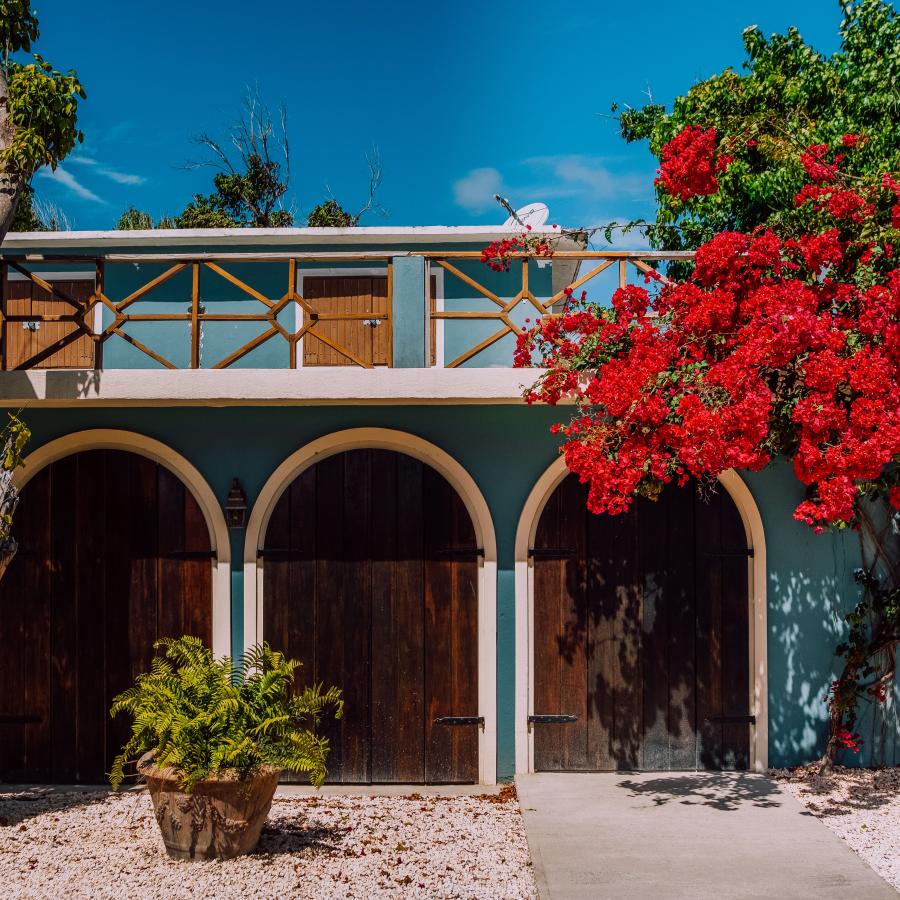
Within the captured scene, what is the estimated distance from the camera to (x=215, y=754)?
4887 millimetres

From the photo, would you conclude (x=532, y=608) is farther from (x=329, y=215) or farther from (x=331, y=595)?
(x=329, y=215)

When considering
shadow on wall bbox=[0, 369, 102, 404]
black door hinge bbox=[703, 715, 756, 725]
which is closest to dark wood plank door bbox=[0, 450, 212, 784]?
shadow on wall bbox=[0, 369, 102, 404]

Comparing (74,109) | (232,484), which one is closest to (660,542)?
(232,484)

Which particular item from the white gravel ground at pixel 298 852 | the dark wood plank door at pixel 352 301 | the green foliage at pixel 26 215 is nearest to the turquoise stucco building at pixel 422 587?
the white gravel ground at pixel 298 852

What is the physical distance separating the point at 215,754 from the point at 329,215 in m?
17.4

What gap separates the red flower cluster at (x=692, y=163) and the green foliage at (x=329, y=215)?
14941 mm

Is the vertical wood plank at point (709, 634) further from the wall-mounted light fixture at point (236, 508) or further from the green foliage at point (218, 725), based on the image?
the wall-mounted light fixture at point (236, 508)

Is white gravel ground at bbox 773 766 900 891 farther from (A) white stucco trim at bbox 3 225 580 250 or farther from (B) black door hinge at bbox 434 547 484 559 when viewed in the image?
(A) white stucco trim at bbox 3 225 580 250

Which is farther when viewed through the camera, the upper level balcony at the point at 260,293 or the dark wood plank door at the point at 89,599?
the upper level balcony at the point at 260,293

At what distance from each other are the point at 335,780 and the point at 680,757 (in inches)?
103

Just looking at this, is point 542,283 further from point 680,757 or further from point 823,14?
point 680,757

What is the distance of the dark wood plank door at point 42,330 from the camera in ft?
34.0

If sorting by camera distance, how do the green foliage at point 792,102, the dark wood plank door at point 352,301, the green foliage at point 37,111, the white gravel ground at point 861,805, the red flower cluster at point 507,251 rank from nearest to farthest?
1. the white gravel ground at point 861,805
2. the green foliage at point 37,111
3. the red flower cluster at point 507,251
4. the green foliage at point 792,102
5. the dark wood plank door at point 352,301

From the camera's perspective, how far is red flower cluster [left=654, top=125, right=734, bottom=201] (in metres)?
6.22
